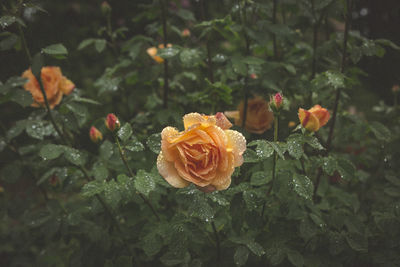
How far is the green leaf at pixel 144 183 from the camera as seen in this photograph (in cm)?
83

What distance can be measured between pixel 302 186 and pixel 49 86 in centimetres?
103

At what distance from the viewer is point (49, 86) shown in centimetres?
126

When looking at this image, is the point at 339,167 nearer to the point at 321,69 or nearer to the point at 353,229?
the point at 353,229

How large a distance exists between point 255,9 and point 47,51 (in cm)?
81

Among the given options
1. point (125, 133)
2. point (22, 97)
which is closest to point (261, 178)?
point (125, 133)

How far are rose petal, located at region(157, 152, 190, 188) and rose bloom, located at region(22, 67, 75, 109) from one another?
2.32 ft

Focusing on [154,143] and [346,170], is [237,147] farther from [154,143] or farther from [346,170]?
[346,170]

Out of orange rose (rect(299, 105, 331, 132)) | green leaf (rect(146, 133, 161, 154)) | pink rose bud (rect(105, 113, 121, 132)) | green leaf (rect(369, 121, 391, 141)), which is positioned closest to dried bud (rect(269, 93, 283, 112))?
orange rose (rect(299, 105, 331, 132))

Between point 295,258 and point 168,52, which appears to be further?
point 168,52

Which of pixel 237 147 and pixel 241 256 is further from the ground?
pixel 237 147

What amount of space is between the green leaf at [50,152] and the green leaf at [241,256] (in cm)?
63

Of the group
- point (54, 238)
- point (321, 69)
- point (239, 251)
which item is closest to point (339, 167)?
point (239, 251)

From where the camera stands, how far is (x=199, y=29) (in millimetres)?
1258

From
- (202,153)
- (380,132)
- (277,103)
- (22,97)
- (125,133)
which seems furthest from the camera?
(380,132)
